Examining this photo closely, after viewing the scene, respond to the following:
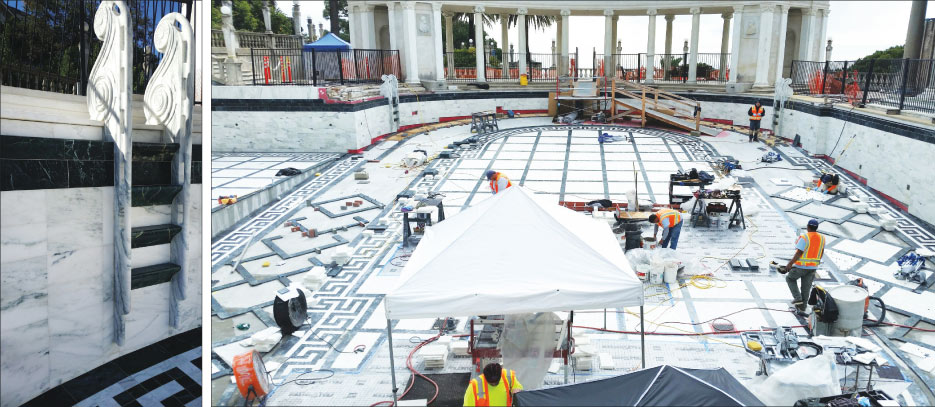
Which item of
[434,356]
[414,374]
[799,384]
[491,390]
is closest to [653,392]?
[491,390]

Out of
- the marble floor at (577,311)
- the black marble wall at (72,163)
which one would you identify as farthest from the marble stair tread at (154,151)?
the marble floor at (577,311)

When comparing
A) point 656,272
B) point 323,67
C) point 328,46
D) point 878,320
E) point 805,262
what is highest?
point 328,46

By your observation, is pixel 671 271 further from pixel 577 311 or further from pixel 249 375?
pixel 249 375

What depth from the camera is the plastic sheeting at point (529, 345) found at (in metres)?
5.66

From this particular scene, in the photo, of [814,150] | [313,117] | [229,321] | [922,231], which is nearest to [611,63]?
[814,150]

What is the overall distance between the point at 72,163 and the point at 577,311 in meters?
5.54

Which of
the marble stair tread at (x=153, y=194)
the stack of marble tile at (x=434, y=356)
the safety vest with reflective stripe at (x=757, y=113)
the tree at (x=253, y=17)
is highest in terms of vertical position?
the tree at (x=253, y=17)

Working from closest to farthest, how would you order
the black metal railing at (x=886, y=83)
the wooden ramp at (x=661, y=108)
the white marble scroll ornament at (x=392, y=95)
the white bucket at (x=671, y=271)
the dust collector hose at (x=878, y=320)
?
the dust collector hose at (x=878, y=320) < the white bucket at (x=671, y=271) < the black metal railing at (x=886, y=83) < the white marble scroll ornament at (x=392, y=95) < the wooden ramp at (x=661, y=108)

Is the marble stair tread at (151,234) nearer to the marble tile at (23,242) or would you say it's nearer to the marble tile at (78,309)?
the marble tile at (78,309)

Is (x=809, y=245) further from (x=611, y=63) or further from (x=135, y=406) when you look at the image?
(x=611, y=63)

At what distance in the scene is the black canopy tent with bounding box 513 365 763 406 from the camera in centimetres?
402

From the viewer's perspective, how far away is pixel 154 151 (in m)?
4.76

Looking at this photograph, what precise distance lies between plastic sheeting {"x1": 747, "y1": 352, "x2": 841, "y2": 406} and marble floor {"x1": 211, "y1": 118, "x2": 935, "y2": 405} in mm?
1216

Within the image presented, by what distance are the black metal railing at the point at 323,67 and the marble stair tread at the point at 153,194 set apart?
13493mm
